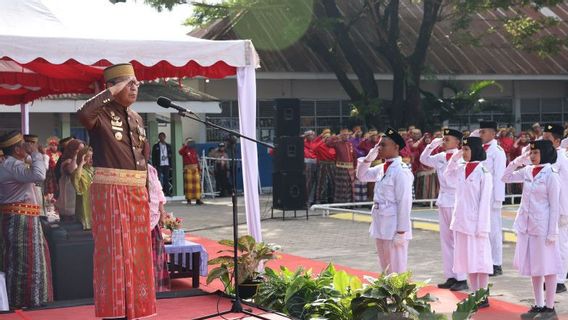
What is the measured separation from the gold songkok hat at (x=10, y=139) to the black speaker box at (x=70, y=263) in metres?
1.19

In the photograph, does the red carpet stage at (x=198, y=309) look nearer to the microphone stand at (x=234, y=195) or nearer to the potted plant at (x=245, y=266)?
the microphone stand at (x=234, y=195)

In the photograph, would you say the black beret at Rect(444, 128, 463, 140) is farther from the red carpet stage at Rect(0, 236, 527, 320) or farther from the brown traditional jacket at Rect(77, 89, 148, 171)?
the brown traditional jacket at Rect(77, 89, 148, 171)

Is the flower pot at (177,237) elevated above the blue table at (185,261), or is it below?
above

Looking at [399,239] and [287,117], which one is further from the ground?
[287,117]

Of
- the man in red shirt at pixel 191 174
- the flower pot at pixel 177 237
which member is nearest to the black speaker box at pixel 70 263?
the flower pot at pixel 177 237

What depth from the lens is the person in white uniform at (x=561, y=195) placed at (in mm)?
9742

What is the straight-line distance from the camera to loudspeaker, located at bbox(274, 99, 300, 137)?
21.6 metres

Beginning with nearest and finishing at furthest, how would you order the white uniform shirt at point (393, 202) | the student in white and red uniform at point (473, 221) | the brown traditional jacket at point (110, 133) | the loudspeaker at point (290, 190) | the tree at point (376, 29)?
the brown traditional jacket at point (110, 133) < the white uniform shirt at point (393, 202) < the student in white and red uniform at point (473, 221) < the loudspeaker at point (290, 190) < the tree at point (376, 29)

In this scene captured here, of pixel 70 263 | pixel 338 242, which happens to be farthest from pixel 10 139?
pixel 338 242

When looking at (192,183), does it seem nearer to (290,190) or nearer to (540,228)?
(290,190)

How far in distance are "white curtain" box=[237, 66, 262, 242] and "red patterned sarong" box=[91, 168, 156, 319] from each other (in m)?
2.85

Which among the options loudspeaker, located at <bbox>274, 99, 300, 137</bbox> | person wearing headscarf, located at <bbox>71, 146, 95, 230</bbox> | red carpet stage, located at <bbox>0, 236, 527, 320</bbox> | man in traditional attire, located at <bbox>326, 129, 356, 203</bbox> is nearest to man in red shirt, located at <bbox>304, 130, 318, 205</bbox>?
man in traditional attire, located at <bbox>326, 129, 356, 203</bbox>

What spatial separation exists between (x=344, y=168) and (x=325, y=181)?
762 millimetres

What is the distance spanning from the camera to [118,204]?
24.6 feet
